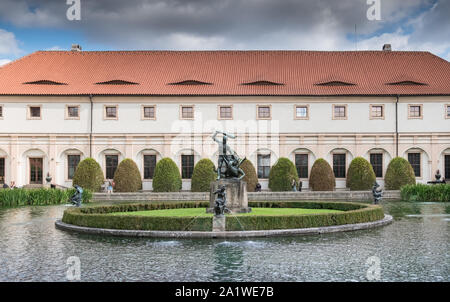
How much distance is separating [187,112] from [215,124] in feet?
8.18

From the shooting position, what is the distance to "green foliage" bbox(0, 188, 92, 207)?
2764cm

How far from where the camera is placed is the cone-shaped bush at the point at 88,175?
122ft

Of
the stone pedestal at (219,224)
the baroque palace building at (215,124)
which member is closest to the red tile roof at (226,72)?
the baroque palace building at (215,124)

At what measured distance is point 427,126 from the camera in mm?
40781

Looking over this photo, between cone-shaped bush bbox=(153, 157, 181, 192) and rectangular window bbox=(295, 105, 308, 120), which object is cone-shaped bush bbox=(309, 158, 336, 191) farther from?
cone-shaped bush bbox=(153, 157, 181, 192)

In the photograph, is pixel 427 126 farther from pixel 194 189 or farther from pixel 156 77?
pixel 156 77

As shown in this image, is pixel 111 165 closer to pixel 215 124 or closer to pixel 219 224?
pixel 215 124

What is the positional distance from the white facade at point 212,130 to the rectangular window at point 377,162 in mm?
314

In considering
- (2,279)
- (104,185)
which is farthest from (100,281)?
(104,185)

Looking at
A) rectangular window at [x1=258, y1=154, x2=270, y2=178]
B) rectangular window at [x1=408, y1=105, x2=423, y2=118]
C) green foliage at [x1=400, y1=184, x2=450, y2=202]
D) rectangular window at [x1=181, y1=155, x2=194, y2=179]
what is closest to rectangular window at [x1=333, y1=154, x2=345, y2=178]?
rectangular window at [x1=258, y1=154, x2=270, y2=178]

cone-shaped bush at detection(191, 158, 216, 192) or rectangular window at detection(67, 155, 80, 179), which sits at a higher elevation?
rectangular window at detection(67, 155, 80, 179)

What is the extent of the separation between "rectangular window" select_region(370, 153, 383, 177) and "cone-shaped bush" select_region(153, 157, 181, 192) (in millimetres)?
16015

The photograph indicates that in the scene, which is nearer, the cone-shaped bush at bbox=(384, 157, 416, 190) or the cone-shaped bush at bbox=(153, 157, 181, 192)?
the cone-shaped bush at bbox=(384, 157, 416, 190)
